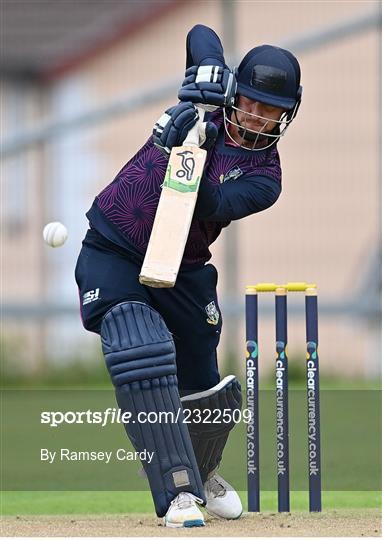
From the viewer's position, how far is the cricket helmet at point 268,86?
13.5 feet

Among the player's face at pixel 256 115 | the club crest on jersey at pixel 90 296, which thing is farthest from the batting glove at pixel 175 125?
the club crest on jersey at pixel 90 296

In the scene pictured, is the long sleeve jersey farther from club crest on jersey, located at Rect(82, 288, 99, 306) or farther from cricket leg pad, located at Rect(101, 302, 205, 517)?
cricket leg pad, located at Rect(101, 302, 205, 517)

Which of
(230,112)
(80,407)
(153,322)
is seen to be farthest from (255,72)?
(80,407)

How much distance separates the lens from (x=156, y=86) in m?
11.6

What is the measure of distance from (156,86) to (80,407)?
4.00 meters

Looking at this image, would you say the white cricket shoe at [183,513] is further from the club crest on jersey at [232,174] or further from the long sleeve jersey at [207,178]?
the club crest on jersey at [232,174]

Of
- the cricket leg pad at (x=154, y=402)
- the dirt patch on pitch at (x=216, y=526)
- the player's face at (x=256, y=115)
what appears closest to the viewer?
the dirt patch on pitch at (x=216, y=526)

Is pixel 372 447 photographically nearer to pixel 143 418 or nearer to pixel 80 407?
pixel 80 407

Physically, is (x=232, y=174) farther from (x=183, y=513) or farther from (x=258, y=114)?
(x=183, y=513)

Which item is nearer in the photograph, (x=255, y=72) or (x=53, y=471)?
(x=255, y=72)

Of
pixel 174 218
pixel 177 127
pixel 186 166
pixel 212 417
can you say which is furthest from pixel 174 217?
pixel 212 417

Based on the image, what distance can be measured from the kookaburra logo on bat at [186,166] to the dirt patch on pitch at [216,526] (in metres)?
1.02

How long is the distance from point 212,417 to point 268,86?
1126mm

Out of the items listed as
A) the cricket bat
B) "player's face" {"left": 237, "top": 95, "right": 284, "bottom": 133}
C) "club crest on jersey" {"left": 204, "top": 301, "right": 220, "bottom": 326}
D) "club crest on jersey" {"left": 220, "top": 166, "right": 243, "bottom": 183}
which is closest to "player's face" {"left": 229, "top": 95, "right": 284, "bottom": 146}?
"player's face" {"left": 237, "top": 95, "right": 284, "bottom": 133}
